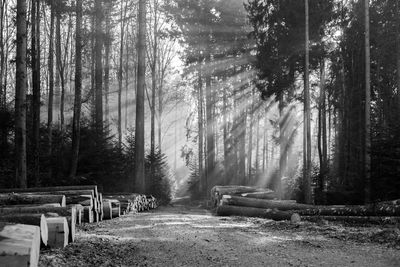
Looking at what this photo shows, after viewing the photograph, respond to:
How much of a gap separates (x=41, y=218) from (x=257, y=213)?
9.05 metres

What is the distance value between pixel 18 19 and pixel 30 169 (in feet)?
27.1

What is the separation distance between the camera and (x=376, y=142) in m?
18.8

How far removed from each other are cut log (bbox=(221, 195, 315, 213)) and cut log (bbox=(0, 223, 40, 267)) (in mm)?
9561

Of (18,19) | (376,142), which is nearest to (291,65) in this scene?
(376,142)

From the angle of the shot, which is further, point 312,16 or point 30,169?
point 312,16

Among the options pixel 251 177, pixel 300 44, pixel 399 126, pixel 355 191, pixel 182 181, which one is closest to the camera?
pixel 399 126

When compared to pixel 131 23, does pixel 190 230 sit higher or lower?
lower

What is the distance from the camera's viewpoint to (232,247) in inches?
307

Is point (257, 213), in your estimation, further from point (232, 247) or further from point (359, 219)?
point (232, 247)

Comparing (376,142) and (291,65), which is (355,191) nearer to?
(376,142)

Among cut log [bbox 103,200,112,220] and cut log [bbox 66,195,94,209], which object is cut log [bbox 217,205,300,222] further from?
cut log [bbox 66,195,94,209]

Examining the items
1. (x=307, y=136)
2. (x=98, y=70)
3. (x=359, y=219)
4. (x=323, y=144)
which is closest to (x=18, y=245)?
(x=359, y=219)

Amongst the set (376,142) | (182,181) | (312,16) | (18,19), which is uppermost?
(312,16)

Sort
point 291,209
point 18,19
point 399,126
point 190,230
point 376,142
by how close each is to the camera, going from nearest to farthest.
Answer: point 190,230, point 291,209, point 18,19, point 399,126, point 376,142
